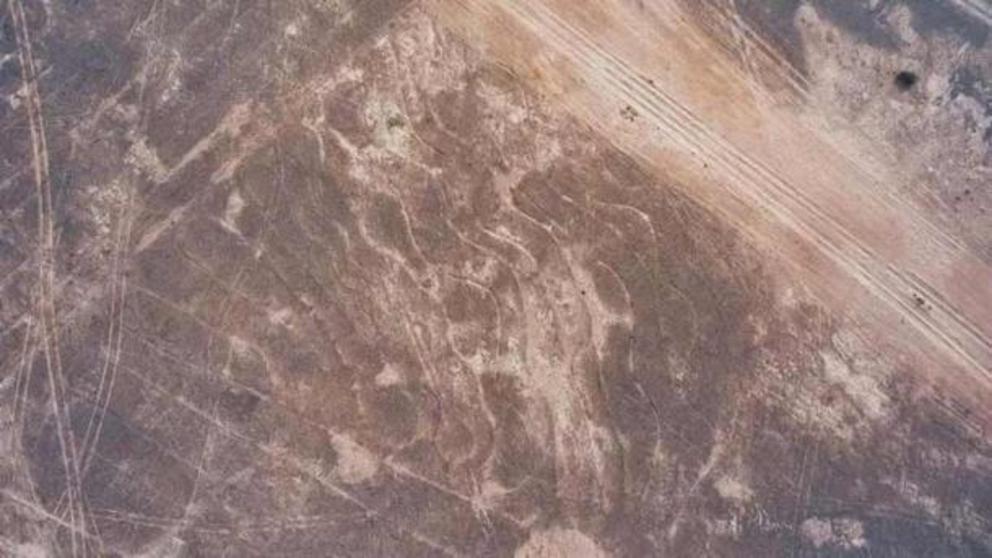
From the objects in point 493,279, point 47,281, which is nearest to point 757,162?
point 493,279

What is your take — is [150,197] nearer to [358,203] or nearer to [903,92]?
[358,203]

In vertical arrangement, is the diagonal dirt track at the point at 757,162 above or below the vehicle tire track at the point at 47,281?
above

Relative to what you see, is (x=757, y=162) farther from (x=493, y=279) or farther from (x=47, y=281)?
(x=47, y=281)

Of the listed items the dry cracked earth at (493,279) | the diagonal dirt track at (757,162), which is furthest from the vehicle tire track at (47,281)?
the diagonal dirt track at (757,162)

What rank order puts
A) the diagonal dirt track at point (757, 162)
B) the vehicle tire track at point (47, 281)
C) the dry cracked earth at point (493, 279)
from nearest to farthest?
the vehicle tire track at point (47, 281)
the dry cracked earth at point (493, 279)
the diagonal dirt track at point (757, 162)

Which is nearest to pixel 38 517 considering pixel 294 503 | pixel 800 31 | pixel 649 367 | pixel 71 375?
pixel 71 375

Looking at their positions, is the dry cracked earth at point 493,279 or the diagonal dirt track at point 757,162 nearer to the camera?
the dry cracked earth at point 493,279

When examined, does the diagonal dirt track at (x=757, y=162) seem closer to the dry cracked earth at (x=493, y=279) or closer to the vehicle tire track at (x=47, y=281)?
the dry cracked earth at (x=493, y=279)
